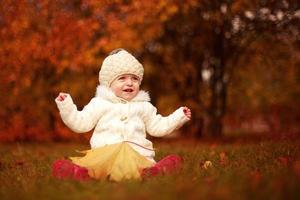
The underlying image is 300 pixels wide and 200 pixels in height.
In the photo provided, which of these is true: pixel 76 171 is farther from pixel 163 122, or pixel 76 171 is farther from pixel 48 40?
pixel 48 40

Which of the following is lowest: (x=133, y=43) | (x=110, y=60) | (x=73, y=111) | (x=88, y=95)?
(x=73, y=111)

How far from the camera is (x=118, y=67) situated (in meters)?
5.41

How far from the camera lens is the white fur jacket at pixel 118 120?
17.1 feet

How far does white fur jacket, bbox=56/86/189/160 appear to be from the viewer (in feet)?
17.1

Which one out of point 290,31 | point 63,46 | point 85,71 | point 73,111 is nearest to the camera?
point 73,111

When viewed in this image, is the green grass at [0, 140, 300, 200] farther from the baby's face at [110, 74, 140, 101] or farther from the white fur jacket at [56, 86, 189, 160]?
the baby's face at [110, 74, 140, 101]

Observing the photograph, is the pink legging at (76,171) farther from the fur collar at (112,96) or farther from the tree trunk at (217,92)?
the tree trunk at (217,92)

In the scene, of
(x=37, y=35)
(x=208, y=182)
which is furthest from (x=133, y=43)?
(x=208, y=182)

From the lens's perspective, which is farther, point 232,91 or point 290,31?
point 232,91

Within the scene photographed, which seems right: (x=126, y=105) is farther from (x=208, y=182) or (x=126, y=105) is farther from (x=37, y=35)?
(x=37, y=35)

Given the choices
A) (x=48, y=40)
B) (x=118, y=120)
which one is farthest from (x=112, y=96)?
(x=48, y=40)

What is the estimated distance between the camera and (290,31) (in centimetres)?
1204

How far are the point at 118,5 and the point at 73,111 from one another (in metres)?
7.60

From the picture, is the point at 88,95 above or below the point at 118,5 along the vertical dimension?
below
